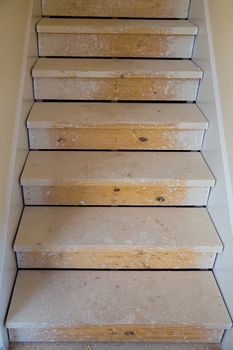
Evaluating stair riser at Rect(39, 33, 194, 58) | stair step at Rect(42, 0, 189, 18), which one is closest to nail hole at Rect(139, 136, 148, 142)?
stair riser at Rect(39, 33, 194, 58)

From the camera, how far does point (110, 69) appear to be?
1.84 meters

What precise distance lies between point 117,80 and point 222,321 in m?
1.21

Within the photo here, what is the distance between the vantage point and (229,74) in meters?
1.51

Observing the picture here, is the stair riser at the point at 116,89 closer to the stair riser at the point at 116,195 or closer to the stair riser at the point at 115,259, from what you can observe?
the stair riser at the point at 116,195

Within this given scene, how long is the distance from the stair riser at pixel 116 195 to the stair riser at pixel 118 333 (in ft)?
1.80

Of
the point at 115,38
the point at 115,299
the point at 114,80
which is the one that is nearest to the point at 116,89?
the point at 114,80

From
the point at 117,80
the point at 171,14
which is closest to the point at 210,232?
the point at 117,80

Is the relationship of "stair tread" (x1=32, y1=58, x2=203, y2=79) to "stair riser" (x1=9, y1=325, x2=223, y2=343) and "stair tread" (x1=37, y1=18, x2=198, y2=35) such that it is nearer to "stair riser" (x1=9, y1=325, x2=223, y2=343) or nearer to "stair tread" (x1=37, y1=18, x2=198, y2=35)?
"stair tread" (x1=37, y1=18, x2=198, y2=35)

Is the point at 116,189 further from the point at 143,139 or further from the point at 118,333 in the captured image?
the point at 118,333

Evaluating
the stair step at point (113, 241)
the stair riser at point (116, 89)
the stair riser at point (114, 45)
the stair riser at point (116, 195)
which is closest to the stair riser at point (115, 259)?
the stair step at point (113, 241)

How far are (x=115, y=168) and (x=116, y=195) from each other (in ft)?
0.42

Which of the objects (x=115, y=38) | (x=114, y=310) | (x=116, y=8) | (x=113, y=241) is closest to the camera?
(x=114, y=310)

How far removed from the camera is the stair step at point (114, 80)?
183cm

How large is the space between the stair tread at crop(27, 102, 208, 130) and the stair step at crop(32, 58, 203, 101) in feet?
0.17
